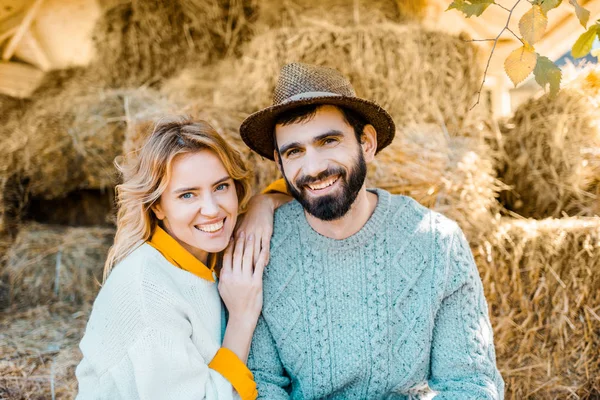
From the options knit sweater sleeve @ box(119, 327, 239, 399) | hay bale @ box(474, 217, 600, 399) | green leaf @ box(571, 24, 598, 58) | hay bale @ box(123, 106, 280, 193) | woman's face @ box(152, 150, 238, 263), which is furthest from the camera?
hay bale @ box(123, 106, 280, 193)

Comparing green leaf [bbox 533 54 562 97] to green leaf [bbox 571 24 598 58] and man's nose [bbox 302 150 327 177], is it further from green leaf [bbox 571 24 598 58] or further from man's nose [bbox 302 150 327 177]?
man's nose [bbox 302 150 327 177]

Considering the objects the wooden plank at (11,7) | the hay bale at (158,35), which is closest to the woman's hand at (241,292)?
the hay bale at (158,35)

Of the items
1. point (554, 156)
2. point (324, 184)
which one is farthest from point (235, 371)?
point (554, 156)

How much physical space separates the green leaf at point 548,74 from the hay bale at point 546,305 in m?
1.26

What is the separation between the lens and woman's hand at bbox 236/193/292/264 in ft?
6.51

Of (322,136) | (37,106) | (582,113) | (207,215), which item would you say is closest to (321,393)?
(207,215)

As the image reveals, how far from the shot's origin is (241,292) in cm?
187

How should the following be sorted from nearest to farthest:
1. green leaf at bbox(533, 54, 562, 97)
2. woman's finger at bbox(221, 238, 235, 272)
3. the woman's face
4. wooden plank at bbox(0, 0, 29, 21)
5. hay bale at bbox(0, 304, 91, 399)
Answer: green leaf at bbox(533, 54, 562, 97)
the woman's face
woman's finger at bbox(221, 238, 235, 272)
hay bale at bbox(0, 304, 91, 399)
wooden plank at bbox(0, 0, 29, 21)

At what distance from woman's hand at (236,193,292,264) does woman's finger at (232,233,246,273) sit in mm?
25

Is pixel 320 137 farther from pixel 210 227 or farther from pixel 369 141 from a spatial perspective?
pixel 210 227

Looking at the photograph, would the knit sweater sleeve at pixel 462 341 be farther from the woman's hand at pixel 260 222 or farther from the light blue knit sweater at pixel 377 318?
the woman's hand at pixel 260 222

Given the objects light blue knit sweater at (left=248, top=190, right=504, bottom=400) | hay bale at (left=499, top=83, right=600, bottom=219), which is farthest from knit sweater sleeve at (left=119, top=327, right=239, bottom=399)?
hay bale at (left=499, top=83, right=600, bottom=219)

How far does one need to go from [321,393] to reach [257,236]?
23.3 inches

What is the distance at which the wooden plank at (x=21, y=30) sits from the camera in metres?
3.58
